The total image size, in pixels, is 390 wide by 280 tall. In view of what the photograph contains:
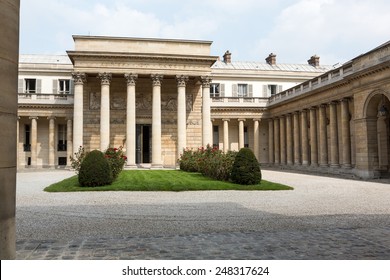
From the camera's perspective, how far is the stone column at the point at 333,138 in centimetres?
3135

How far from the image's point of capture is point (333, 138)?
3178cm

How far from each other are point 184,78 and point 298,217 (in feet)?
94.0

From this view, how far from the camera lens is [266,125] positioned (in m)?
48.2

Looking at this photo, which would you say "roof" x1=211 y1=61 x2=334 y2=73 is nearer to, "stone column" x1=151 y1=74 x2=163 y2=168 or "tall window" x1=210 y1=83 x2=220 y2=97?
"tall window" x1=210 y1=83 x2=220 y2=97

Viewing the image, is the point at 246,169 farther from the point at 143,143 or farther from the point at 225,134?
the point at 225,134

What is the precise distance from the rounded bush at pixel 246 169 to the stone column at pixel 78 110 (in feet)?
70.2

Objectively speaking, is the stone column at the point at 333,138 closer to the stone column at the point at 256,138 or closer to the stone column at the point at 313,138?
the stone column at the point at 313,138

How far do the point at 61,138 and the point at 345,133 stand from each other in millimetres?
33314

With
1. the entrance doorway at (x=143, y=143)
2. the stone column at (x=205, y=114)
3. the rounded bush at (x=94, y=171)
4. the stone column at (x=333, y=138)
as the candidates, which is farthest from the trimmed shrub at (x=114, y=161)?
the stone column at (x=333, y=138)

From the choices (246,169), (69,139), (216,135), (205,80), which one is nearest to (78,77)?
(69,139)

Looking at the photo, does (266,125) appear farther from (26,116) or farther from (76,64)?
(26,116)

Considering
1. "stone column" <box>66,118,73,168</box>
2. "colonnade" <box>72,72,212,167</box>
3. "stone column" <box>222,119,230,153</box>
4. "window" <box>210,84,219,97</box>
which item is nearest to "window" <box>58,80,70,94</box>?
"stone column" <box>66,118,73,168</box>

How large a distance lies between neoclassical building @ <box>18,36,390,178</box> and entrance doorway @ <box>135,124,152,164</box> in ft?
0.38
